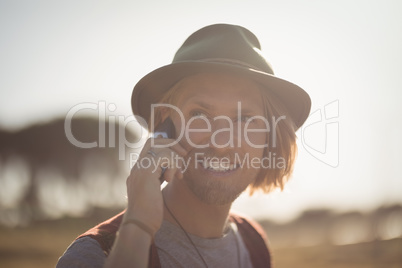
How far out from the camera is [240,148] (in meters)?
3.35

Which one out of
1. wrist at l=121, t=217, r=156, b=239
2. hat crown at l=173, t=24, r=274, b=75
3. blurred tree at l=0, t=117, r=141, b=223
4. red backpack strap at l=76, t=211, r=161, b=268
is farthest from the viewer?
blurred tree at l=0, t=117, r=141, b=223

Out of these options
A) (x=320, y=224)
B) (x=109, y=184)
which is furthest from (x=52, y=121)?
(x=320, y=224)

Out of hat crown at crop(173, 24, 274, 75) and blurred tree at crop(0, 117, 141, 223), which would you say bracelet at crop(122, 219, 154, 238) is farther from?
blurred tree at crop(0, 117, 141, 223)

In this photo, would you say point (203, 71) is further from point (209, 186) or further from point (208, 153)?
point (209, 186)

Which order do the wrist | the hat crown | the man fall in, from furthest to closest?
the hat crown, the man, the wrist

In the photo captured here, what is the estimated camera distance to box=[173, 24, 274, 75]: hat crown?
334cm

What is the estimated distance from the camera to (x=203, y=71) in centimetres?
341

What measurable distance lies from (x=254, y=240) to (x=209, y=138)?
131cm

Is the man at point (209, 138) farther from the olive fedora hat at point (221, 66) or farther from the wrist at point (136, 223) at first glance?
the wrist at point (136, 223)

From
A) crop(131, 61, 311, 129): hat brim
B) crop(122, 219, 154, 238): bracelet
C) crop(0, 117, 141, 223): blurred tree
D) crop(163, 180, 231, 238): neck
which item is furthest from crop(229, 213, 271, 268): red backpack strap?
crop(0, 117, 141, 223): blurred tree

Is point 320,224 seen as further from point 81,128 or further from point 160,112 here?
point 160,112

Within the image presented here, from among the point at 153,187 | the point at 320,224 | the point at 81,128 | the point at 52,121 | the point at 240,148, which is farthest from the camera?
the point at 52,121

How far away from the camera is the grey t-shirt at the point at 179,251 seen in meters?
2.54

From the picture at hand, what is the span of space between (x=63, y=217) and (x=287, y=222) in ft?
→ 52.6
